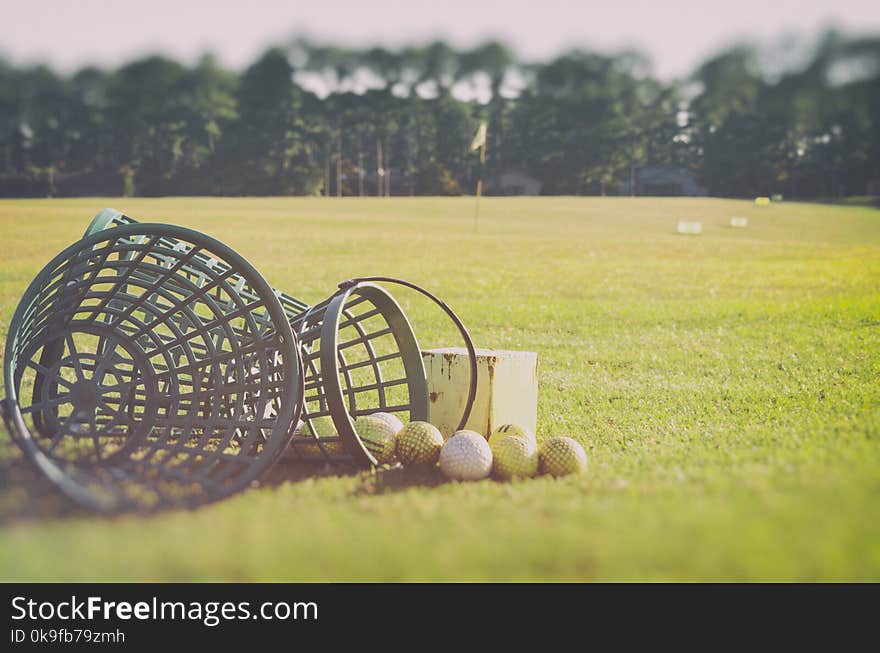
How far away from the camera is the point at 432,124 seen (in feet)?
192

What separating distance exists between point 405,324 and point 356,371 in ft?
12.1

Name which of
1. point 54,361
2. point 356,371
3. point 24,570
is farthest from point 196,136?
point 24,570

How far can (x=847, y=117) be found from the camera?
229 inches

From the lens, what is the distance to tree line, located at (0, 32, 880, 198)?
5.65m

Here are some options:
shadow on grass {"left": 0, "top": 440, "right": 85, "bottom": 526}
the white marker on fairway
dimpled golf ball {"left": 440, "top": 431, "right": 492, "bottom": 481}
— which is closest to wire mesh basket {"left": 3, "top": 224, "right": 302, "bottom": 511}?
shadow on grass {"left": 0, "top": 440, "right": 85, "bottom": 526}

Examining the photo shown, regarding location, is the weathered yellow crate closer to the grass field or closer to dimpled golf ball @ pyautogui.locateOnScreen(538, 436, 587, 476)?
the grass field

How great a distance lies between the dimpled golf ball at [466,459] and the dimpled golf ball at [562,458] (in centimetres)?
35

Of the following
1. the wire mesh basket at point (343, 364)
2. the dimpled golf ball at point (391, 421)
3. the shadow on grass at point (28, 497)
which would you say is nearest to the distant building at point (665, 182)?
the wire mesh basket at point (343, 364)

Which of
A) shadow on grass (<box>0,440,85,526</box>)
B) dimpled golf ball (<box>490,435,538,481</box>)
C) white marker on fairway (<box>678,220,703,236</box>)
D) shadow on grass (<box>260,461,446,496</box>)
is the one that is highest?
white marker on fairway (<box>678,220,703,236</box>)

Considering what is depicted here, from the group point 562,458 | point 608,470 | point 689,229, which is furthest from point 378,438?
point 689,229

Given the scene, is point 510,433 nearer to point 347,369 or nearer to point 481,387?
point 481,387

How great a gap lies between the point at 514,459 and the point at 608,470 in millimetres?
556

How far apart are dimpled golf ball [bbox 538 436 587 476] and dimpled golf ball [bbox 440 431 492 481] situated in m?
0.35
